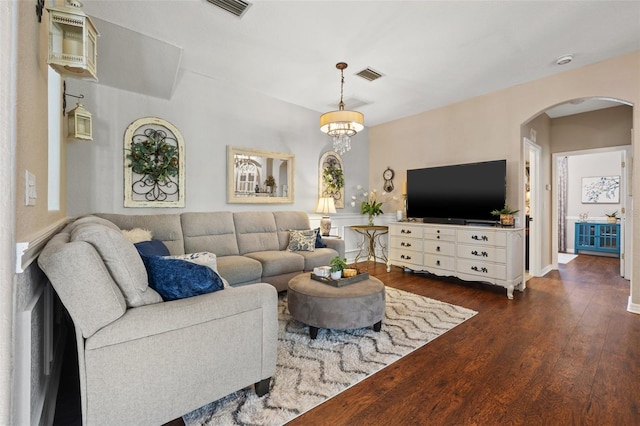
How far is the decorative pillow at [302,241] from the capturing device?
4.11 m

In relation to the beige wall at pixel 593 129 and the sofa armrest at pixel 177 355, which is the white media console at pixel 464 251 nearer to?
the beige wall at pixel 593 129

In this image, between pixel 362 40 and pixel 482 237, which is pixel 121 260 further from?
pixel 482 237

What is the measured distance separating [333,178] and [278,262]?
238 cm

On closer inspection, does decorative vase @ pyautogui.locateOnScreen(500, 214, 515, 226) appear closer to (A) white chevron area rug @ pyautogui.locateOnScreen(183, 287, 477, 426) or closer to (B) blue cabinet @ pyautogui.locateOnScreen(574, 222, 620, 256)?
(A) white chevron area rug @ pyautogui.locateOnScreen(183, 287, 477, 426)

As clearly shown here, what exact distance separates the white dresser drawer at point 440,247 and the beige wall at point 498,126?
1.06 meters

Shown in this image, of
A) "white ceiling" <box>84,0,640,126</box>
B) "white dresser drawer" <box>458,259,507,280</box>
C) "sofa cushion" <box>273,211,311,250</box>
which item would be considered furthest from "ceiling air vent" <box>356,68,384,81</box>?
"white dresser drawer" <box>458,259,507,280</box>

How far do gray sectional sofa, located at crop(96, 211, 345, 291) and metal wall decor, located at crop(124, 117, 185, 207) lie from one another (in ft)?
1.00

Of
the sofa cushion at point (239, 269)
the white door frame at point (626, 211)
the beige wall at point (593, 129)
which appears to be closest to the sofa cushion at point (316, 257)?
the sofa cushion at point (239, 269)

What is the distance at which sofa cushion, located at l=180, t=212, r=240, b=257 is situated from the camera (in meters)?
3.52

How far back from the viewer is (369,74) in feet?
12.3

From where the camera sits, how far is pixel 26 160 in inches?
46.6

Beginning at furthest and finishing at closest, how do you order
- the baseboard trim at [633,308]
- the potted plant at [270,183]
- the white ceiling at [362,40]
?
the potted plant at [270,183] < the baseboard trim at [633,308] < the white ceiling at [362,40]

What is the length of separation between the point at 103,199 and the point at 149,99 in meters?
1.30

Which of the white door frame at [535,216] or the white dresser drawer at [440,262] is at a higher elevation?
the white door frame at [535,216]
